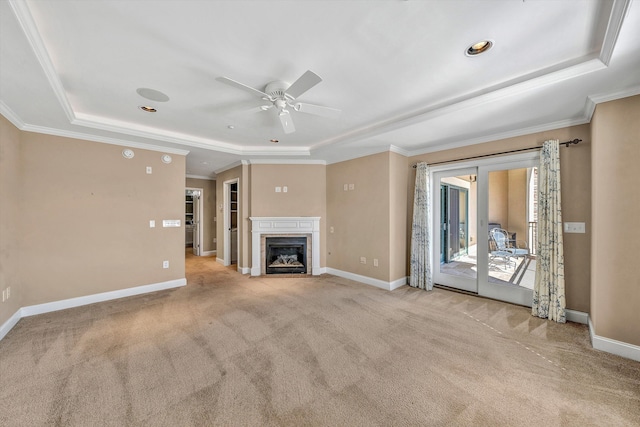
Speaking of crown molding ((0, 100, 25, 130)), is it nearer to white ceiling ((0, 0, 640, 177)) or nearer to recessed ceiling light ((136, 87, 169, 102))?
white ceiling ((0, 0, 640, 177))

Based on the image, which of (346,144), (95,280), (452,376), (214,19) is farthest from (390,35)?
(95,280)

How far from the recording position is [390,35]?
6.03 ft

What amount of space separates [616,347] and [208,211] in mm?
8335

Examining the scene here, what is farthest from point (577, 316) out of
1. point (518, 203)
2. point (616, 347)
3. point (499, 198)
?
point (499, 198)

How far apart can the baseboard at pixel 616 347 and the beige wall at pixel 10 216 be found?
6359 millimetres

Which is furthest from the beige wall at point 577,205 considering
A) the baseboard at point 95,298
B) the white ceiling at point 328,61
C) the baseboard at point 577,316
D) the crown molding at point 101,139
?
the baseboard at point 95,298

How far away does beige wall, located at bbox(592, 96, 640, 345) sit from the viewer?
2.31 meters

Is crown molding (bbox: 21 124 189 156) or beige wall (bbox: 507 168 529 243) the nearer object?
crown molding (bbox: 21 124 189 156)

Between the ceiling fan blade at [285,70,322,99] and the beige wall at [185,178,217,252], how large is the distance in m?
6.16

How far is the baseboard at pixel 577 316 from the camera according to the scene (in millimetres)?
2973

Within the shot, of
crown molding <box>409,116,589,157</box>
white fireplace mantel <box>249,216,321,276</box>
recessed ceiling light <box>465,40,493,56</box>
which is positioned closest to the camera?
recessed ceiling light <box>465,40,493,56</box>

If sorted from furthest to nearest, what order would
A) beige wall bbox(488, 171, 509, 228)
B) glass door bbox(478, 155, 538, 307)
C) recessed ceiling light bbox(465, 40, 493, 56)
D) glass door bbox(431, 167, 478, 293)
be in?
glass door bbox(431, 167, 478, 293), beige wall bbox(488, 171, 509, 228), glass door bbox(478, 155, 538, 307), recessed ceiling light bbox(465, 40, 493, 56)

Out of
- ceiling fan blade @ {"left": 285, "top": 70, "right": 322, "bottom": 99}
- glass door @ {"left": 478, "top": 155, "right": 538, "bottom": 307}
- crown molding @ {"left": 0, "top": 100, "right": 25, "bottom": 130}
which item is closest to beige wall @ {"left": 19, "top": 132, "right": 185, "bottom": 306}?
crown molding @ {"left": 0, "top": 100, "right": 25, "bottom": 130}

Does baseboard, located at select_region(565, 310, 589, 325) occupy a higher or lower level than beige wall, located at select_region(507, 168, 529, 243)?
lower
